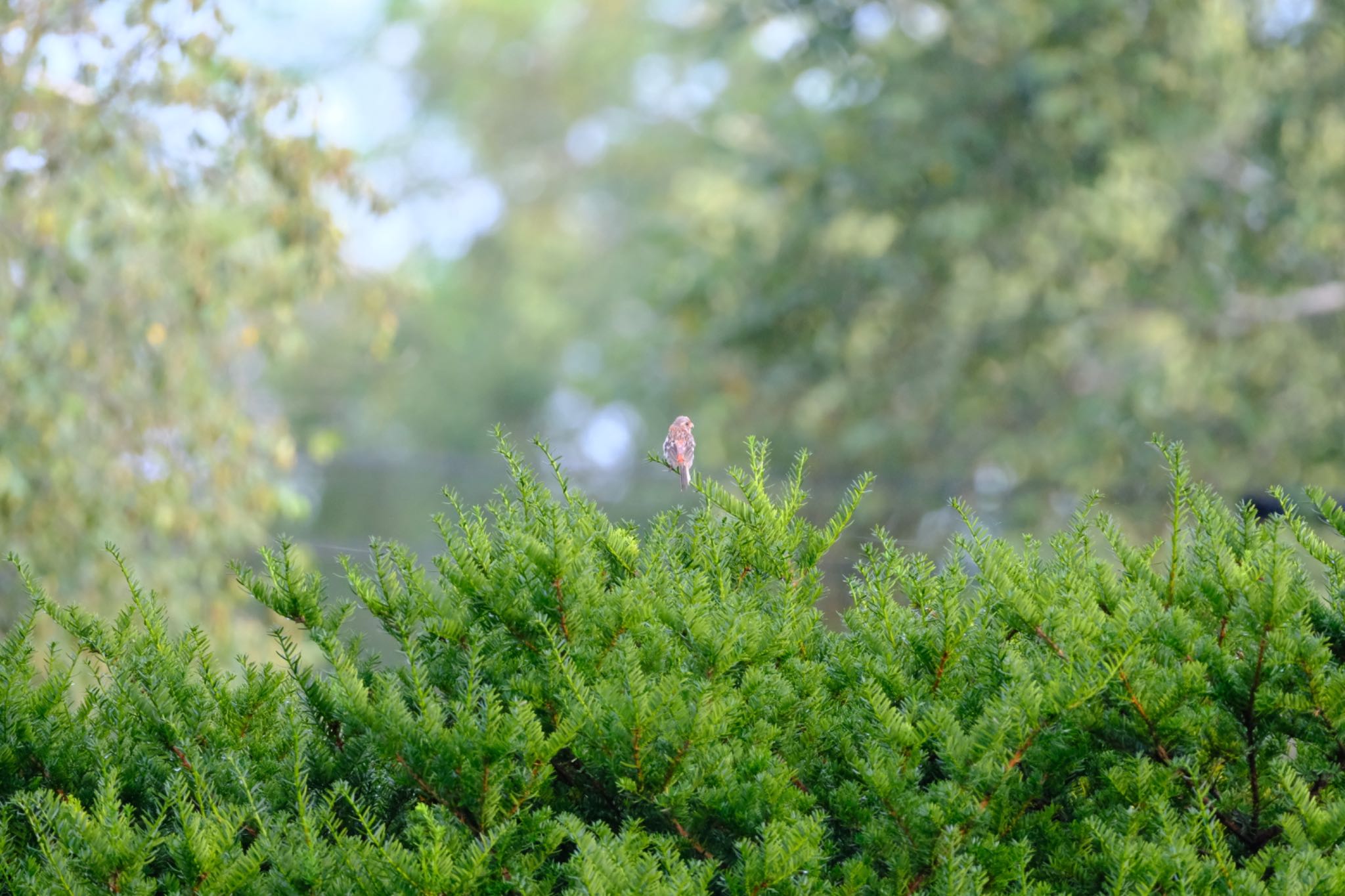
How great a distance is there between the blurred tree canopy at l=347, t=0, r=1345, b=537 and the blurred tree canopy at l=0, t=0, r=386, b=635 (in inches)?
115

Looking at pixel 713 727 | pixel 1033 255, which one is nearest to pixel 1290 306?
pixel 1033 255

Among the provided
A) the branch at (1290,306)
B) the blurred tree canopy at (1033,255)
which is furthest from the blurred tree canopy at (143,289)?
the branch at (1290,306)

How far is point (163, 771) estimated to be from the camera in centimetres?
208

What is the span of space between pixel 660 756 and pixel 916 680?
0.50 m

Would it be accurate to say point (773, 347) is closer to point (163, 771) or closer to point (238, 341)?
point (238, 341)

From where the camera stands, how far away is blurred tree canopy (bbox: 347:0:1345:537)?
30.3 feet

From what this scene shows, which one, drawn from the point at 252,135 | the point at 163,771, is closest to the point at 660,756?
the point at 163,771

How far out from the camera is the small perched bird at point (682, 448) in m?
2.57

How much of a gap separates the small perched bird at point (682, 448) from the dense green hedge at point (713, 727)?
4.9 inches

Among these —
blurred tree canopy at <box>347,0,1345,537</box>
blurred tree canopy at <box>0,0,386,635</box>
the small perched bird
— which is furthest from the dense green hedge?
blurred tree canopy at <box>347,0,1345,537</box>

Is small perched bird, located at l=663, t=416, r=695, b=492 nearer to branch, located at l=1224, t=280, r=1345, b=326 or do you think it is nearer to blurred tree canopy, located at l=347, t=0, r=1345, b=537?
blurred tree canopy, located at l=347, t=0, r=1345, b=537

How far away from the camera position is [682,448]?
2652mm

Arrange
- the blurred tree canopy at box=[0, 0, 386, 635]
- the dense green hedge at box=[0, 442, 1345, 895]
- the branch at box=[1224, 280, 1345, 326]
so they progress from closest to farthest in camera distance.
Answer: the dense green hedge at box=[0, 442, 1345, 895], the blurred tree canopy at box=[0, 0, 386, 635], the branch at box=[1224, 280, 1345, 326]

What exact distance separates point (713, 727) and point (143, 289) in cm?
459
